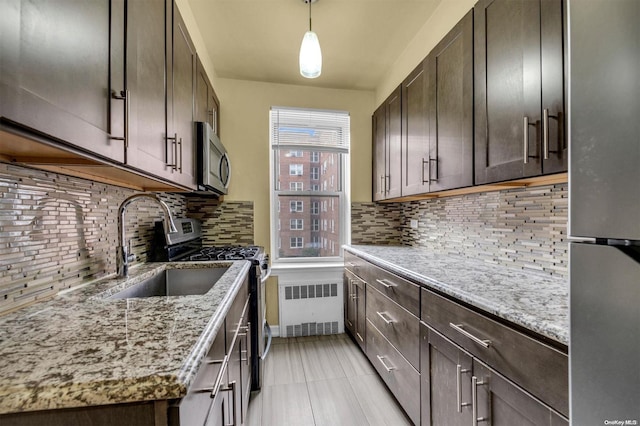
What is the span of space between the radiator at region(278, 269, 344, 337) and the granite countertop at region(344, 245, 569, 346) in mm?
1092

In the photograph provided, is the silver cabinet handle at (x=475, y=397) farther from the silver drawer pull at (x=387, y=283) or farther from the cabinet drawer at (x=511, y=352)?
the silver drawer pull at (x=387, y=283)

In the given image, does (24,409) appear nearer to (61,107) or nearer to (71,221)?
(61,107)

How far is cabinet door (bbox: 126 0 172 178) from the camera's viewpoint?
95 centimetres

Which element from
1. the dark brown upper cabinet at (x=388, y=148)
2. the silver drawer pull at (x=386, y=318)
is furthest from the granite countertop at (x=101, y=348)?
the dark brown upper cabinet at (x=388, y=148)

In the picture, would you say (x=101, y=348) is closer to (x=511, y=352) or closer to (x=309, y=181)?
(x=511, y=352)

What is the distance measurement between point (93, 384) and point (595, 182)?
100cm

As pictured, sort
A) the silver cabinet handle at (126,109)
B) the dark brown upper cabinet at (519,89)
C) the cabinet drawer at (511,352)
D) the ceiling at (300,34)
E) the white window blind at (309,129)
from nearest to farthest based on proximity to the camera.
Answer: the cabinet drawer at (511,352)
the silver cabinet handle at (126,109)
the dark brown upper cabinet at (519,89)
the ceiling at (300,34)
the white window blind at (309,129)

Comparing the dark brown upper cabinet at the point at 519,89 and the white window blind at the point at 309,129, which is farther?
the white window blind at the point at 309,129

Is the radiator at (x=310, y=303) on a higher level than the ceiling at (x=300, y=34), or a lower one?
lower

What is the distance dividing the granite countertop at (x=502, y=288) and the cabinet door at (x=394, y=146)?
2.53 feet

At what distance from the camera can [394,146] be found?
7.72 feet

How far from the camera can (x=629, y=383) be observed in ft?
1.52

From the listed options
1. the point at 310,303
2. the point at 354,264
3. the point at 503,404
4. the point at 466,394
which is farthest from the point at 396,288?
the point at 310,303

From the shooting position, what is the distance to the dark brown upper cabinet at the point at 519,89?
976 millimetres
